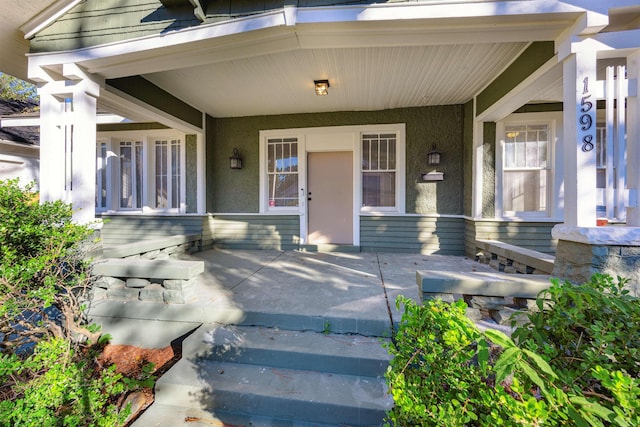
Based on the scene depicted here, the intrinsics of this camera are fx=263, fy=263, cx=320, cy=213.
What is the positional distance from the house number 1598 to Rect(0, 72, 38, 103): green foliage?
16.7m

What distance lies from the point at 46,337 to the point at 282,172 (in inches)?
160

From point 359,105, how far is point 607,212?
3.67 m

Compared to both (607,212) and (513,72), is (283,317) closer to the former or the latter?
(607,212)

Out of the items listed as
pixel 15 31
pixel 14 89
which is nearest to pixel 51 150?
pixel 15 31

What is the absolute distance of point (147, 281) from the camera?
103 inches

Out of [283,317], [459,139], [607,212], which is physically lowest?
[283,317]

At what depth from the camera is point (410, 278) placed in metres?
3.31

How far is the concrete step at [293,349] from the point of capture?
1827 mm

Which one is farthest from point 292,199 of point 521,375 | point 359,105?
point 521,375

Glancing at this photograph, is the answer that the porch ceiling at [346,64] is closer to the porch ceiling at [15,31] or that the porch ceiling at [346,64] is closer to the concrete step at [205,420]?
the porch ceiling at [15,31]

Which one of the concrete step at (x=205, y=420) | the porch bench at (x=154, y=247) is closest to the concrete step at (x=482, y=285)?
the concrete step at (x=205, y=420)

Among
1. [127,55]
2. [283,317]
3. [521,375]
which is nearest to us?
[521,375]

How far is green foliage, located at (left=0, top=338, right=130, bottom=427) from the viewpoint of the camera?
59.0 inches

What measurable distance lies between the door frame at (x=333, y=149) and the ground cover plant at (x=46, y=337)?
10.9ft
